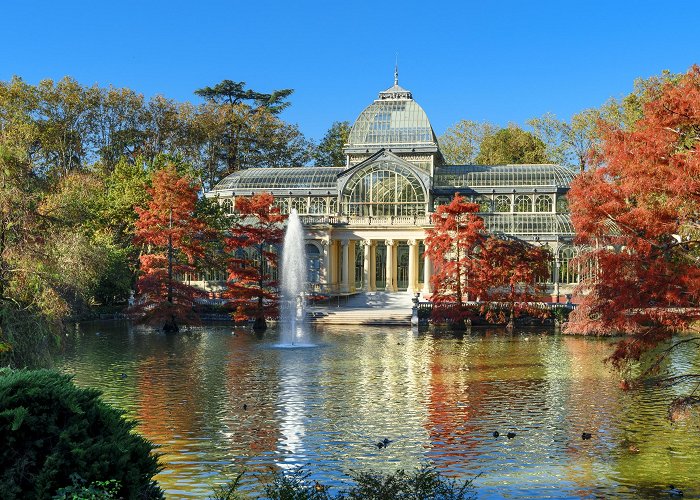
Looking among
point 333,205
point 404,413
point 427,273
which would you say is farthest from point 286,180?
point 404,413

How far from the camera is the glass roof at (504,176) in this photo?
184 feet

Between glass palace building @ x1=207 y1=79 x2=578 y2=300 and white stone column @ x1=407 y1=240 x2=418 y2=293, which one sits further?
→ glass palace building @ x1=207 y1=79 x2=578 y2=300

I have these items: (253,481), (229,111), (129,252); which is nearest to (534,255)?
(129,252)

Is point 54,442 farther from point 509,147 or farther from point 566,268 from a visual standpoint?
point 509,147

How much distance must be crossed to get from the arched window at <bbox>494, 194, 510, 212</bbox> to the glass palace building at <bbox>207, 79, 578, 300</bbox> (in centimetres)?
7

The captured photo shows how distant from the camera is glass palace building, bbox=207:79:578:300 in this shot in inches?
2169

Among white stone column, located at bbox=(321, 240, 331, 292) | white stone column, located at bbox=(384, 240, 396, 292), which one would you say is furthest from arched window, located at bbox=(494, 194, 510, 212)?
white stone column, located at bbox=(321, 240, 331, 292)

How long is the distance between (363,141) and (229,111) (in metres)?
20.5

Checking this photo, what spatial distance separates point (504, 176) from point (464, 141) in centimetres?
2391

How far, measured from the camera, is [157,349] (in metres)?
32.4

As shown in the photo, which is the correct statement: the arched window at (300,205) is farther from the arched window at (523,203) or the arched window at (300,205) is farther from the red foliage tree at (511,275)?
the red foliage tree at (511,275)

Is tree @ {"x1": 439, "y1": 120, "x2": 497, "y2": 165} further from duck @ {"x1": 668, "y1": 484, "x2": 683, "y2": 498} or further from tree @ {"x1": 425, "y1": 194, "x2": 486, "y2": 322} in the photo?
duck @ {"x1": 668, "y1": 484, "x2": 683, "y2": 498}

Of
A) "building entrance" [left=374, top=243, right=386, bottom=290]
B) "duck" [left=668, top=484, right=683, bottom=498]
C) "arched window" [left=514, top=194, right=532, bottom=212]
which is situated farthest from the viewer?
"building entrance" [left=374, top=243, right=386, bottom=290]

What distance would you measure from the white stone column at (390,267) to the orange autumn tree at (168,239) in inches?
692
